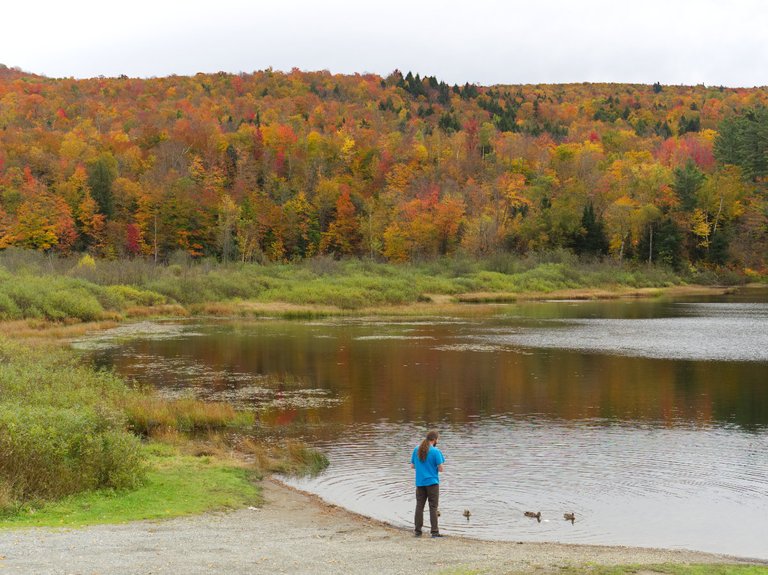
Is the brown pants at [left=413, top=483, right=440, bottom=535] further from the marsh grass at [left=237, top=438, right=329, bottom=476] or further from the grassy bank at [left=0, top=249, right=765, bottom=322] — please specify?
the grassy bank at [left=0, top=249, right=765, bottom=322]

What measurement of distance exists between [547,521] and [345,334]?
4066 cm

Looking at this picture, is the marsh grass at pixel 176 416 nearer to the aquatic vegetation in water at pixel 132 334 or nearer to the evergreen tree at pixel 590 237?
the aquatic vegetation in water at pixel 132 334

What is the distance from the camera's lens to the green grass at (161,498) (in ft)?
51.8

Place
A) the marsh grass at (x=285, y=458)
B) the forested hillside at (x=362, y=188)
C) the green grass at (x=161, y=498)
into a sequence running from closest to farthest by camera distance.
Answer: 1. the green grass at (x=161, y=498)
2. the marsh grass at (x=285, y=458)
3. the forested hillside at (x=362, y=188)

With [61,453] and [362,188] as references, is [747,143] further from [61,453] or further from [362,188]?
[61,453]

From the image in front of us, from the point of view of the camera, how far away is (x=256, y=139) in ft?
518

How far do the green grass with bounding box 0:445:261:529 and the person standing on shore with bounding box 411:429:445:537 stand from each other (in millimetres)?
3935

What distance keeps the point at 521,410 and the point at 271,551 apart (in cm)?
1863

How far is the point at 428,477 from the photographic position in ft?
55.4

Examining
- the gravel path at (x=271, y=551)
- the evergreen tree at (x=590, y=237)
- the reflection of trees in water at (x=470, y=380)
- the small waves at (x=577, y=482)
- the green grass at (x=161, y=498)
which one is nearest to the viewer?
the gravel path at (x=271, y=551)

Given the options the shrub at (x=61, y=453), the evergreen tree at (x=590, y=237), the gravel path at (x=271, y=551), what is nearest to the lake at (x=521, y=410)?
the gravel path at (x=271, y=551)

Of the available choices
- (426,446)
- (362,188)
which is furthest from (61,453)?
(362,188)

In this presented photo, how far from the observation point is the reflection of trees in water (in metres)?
30.8

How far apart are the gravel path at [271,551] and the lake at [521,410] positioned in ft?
5.53
